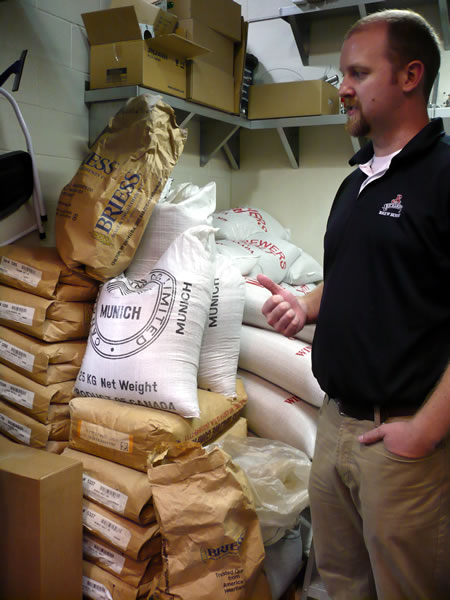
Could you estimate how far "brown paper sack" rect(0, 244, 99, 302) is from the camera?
182 centimetres

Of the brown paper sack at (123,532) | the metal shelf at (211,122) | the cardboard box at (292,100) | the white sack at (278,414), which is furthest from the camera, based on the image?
the cardboard box at (292,100)

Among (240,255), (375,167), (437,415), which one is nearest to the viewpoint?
(437,415)

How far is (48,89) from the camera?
2088mm

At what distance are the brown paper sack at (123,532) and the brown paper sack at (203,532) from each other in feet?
0.31

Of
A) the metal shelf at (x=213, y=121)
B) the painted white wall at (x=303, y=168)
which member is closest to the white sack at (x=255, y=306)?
the metal shelf at (x=213, y=121)

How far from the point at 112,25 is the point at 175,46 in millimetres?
256

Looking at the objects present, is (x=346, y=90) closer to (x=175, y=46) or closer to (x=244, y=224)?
(x=175, y=46)

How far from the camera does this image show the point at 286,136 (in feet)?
9.53

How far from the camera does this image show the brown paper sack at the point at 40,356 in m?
1.79

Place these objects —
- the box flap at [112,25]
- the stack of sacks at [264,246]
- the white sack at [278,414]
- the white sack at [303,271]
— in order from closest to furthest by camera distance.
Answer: the white sack at [278,414] < the box flap at [112,25] < the stack of sacks at [264,246] < the white sack at [303,271]

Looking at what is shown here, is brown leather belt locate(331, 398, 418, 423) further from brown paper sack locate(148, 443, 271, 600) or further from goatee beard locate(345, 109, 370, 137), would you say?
goatee beard locate(345, 109, 370, 137)

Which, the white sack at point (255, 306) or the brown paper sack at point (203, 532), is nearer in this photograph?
the brown paper sack at point (203, 532)

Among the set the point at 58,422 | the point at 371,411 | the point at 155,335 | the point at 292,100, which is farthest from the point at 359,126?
the point at 292,100

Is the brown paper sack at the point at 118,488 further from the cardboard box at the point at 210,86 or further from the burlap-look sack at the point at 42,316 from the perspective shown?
the cardboard box at the point at 210,86
